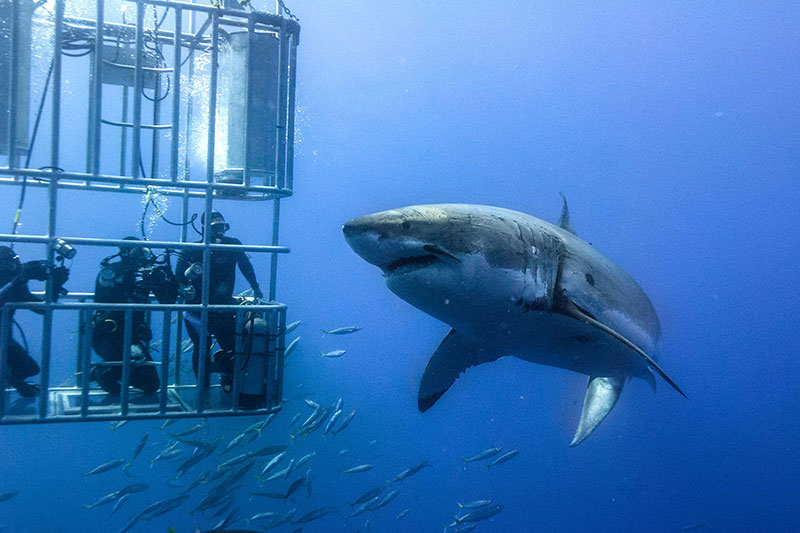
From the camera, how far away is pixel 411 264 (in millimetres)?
2609

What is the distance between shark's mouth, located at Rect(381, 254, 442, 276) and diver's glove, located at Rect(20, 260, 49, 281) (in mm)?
2682

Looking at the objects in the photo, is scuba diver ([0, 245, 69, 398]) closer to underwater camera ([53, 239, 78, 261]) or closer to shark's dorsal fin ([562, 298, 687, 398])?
underwater camera ([53, 239, 78, 261])

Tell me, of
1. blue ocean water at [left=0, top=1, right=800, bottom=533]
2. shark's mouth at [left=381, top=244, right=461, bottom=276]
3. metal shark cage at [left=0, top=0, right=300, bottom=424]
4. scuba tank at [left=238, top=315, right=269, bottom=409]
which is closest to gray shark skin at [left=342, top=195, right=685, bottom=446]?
shark's mouth at [left=381, top=244, right=461, bottom=276]

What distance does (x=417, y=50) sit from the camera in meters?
53.0

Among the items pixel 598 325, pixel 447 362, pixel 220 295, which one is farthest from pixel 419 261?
pixel 220 295

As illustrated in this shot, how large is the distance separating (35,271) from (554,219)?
47109mm

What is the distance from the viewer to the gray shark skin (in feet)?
8.32

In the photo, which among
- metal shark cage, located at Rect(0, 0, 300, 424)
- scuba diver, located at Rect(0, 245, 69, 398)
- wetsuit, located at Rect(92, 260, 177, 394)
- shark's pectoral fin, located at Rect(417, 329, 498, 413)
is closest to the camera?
metal shark cage, located at Rect(0, 0, 300, 424)

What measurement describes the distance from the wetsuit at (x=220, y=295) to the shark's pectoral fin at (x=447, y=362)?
62.3 inches

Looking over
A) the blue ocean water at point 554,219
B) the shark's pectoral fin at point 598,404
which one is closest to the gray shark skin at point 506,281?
the shark's pectoral fin at point 598,404

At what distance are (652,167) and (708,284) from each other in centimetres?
1463

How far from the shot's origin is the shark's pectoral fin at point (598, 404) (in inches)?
195

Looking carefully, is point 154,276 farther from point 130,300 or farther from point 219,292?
point 219,292

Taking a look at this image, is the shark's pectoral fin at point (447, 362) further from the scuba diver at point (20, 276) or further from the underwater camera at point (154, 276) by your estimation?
the scuba diver at point (20, 276)
